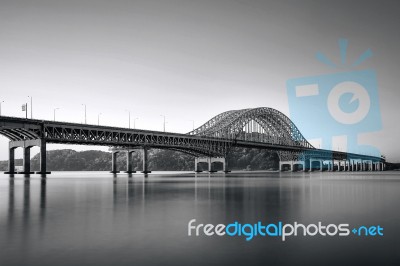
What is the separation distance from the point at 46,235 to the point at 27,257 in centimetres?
271

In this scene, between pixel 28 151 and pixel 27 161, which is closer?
pixel 27 161

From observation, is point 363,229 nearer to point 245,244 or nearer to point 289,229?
point 289,229
